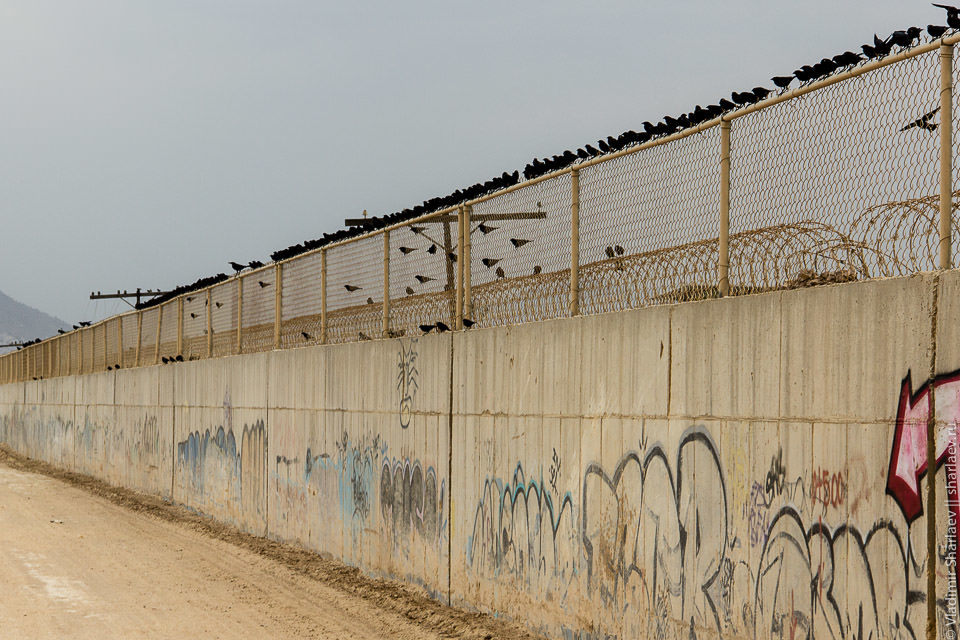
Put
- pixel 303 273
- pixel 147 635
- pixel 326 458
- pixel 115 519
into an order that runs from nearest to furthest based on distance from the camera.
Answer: pixel 147 635, pixel 326 458, pixel 303 273, pixel 115 519

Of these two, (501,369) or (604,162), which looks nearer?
(604,162)

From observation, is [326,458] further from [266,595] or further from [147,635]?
[147,635]

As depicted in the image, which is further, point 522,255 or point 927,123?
point 522,255

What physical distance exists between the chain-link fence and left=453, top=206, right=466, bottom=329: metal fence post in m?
0.02

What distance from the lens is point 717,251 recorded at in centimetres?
747

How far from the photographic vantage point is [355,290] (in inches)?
565

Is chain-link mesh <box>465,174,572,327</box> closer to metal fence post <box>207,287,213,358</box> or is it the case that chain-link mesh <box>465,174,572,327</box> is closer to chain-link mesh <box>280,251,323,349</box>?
chain-link mesh <box>280,251,323,349</box>

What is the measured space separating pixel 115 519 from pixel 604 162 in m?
14.1

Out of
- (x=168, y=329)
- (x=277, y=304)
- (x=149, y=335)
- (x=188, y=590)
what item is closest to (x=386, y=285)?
(x=188, y=590)

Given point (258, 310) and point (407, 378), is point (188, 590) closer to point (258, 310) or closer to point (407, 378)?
point (407, 378)

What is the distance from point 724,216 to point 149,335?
20.7 m

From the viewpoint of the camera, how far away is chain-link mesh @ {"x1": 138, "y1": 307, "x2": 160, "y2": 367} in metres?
25.5

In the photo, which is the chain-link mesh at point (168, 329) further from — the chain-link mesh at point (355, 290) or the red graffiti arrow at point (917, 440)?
the red graffiti arrow at point (917, 440)

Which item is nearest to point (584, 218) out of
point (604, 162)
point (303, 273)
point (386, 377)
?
point (604, 162)
